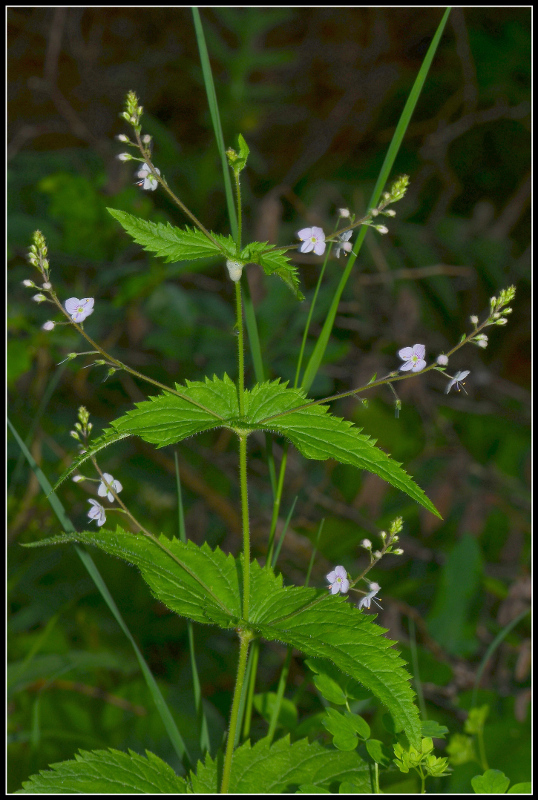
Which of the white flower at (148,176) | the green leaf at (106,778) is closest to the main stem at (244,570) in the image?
the green leaf at (106,778)

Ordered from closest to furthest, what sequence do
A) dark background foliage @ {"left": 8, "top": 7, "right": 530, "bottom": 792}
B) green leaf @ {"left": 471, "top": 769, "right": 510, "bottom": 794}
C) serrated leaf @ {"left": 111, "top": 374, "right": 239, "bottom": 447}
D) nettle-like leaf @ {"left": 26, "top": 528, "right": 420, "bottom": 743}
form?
nettle-like leaf @ {"left": 26, "top": 528, "right": 420, "bottom": 743} < serrated leaf @ {"left": 111, "top": 374, "right": 239, "bottom": 447} < green leaf @ {"left": 471, "top": 769, "right": 510, "bottom": 794} < dark background foliage @ {"left": 8, "top": 7, "right": 530, "bottom": 792}

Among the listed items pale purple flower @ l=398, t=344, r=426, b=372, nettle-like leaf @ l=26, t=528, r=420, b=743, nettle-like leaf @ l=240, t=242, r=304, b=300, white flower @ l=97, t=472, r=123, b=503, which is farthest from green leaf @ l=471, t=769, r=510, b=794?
nettle-like leaf @ l=240, t=242, r=304, b=300

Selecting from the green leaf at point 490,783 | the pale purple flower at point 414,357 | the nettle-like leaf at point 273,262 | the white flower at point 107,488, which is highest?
the nettle-like leaf at point 273,262

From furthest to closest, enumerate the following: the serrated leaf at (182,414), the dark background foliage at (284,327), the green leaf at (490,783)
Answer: the dark background foliage at (284,327) < the green leaf at (490,783) < the serrated leaf at (182,414)

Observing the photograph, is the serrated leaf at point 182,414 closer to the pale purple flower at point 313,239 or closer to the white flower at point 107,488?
the white flower at point 107,488

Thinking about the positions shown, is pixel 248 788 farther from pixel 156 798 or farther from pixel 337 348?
pixel 337 348

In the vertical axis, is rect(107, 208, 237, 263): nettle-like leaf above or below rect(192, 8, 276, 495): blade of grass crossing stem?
below

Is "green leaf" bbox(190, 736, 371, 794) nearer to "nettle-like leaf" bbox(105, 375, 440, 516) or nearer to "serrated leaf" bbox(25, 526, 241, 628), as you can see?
"serrated leaf" bbox(25, 526, 241, 628)
